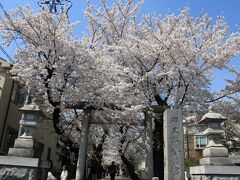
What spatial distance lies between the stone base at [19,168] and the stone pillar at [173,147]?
4480 mm

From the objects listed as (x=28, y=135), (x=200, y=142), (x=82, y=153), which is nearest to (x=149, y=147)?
(x=82, y=153)

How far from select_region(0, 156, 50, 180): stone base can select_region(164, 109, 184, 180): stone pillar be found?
4.48 metres

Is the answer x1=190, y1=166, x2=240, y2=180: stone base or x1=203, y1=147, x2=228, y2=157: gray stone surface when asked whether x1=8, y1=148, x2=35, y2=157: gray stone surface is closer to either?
x1=190, y1=166, x2=240, y2=180: stone base

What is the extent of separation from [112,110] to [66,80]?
3002 mm

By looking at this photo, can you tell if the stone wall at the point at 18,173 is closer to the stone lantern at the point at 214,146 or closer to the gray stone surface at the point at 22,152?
the gray stone surface at the point at 22,152

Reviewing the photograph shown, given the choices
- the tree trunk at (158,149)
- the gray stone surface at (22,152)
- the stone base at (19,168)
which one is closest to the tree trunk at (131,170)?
the tree trunk at (158,149)

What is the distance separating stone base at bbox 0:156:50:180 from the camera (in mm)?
8742

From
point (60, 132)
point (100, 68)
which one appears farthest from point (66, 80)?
point (60, 132)

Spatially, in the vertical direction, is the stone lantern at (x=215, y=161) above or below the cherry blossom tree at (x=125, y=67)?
below

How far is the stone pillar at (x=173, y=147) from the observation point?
8414 millimetres

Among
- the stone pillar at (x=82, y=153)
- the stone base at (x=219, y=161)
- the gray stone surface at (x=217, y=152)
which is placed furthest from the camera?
the stone pillar at (x=82, y=153)

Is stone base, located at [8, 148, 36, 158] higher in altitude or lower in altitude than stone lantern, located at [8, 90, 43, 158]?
lower

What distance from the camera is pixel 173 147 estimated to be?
8.65m

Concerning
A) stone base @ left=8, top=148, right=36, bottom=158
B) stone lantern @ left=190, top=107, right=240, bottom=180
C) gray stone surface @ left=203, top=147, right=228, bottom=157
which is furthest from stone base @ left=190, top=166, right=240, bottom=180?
stone base @ left=8, top=148, right=36, bottom=158
